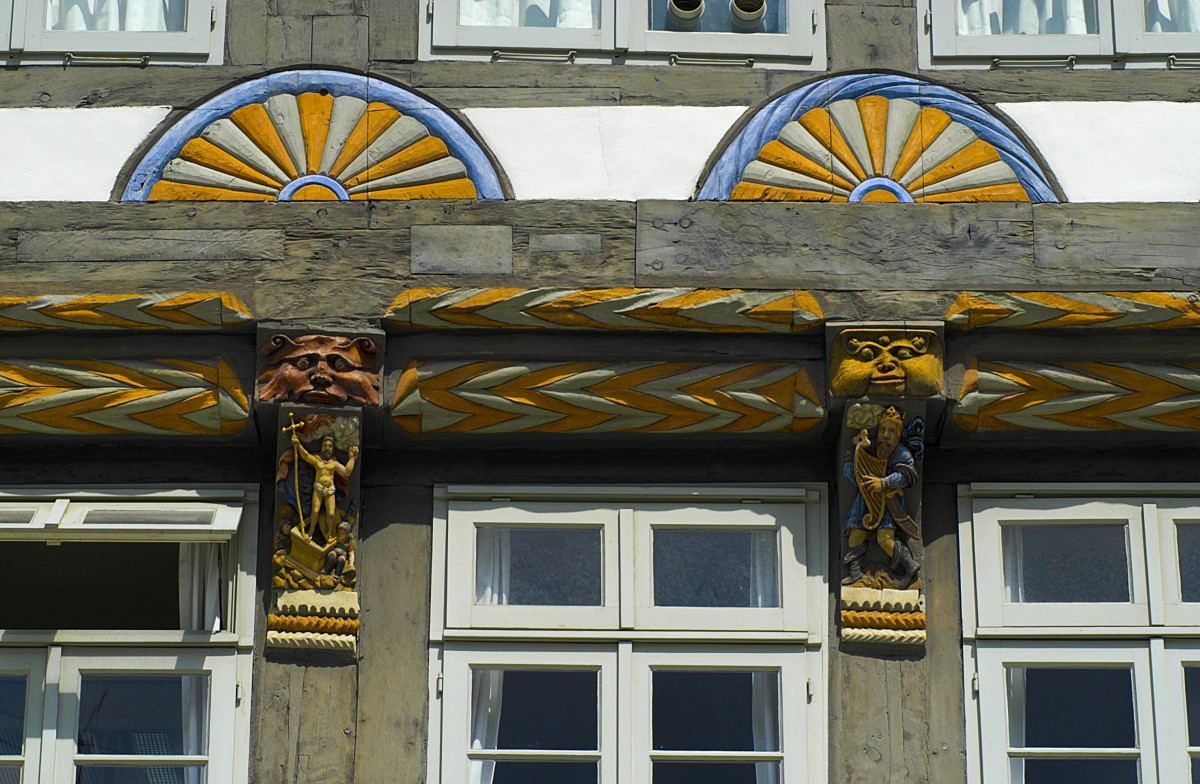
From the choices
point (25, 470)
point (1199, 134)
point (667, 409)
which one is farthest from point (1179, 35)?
point (25, 470)

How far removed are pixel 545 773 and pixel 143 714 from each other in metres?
1.38

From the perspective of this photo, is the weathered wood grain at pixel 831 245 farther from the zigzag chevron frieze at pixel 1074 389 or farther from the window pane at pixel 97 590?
the window pane at pixel 97 590

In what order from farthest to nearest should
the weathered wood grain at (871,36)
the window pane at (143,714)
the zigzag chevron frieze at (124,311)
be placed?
the weathered wood grain at (871,36) → the zigzag chevron frieze at (124,311) → the window pane at (143,714)

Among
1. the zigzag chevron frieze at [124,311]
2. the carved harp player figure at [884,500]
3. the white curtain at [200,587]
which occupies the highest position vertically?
the zigzag chevron frieze at [124,311]

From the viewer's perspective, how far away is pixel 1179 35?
32.3 ft

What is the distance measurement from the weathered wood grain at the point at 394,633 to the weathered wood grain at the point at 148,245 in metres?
0.94

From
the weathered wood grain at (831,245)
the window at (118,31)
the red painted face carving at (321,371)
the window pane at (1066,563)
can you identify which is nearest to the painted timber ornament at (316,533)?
the red painted face carving at (321,371)

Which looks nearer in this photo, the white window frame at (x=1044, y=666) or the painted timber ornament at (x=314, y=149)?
the white window frame at (x=1044, y=666)

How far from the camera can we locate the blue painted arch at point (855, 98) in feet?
31.3

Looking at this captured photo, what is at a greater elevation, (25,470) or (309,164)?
(309,164)

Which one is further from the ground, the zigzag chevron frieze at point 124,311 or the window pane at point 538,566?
the zigzag chevron frieze at point 124,311

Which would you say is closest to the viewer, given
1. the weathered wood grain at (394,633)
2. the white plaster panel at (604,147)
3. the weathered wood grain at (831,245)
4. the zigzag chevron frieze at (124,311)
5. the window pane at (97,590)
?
the weathered wood grain at (394,633)

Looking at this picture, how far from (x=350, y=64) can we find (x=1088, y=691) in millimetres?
3443

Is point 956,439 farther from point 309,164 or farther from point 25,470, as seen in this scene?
point 25,470
